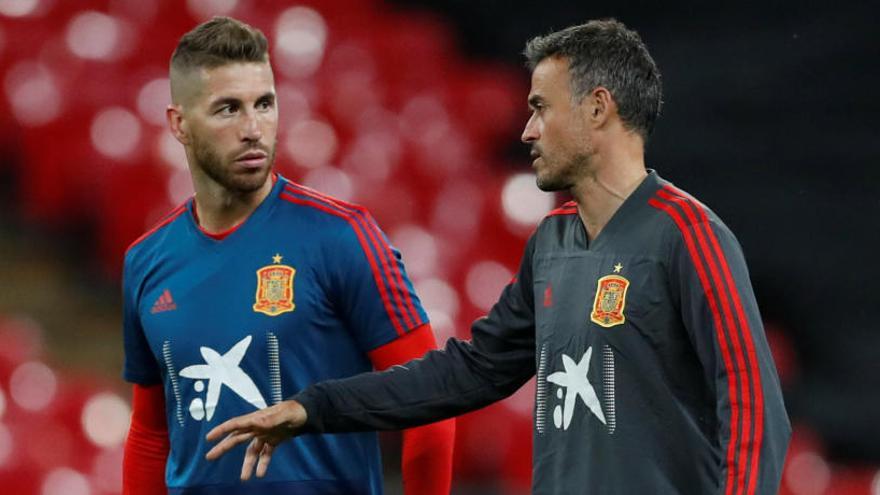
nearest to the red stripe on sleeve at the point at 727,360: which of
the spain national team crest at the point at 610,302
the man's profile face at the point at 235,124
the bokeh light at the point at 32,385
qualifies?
the spain national team crest at the point at 610,302

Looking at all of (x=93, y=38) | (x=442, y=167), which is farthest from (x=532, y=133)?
(x=93, y=38)

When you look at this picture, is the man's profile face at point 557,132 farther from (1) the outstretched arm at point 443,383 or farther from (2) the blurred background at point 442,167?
(2) the blurred background at point 442,167

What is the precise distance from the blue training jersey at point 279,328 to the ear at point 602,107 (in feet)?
1.45

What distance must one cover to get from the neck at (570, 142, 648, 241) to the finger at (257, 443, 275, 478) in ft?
1.83

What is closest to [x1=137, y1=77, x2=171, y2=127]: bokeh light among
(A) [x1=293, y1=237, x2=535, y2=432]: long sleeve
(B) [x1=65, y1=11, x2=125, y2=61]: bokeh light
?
(B) [x1=65, y1=11, x2=125, y2=61]: bokeh light

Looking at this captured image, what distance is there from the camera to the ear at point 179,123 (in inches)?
90.6

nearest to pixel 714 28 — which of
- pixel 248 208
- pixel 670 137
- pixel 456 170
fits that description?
pixel 670 137

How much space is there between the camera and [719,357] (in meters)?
1.68

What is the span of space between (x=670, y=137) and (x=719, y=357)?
2.36 metres

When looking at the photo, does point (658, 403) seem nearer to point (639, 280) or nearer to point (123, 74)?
point (639, 280)

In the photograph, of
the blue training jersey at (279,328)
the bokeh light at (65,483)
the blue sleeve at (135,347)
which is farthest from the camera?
the bokeh light at (65,483)

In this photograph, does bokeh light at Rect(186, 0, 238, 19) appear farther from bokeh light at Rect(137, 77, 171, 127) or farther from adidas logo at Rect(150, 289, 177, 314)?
adidas logo at Rect(150, 289, 177, 314)

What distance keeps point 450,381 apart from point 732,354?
1.68 feet

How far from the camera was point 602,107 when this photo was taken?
1.93 meters
